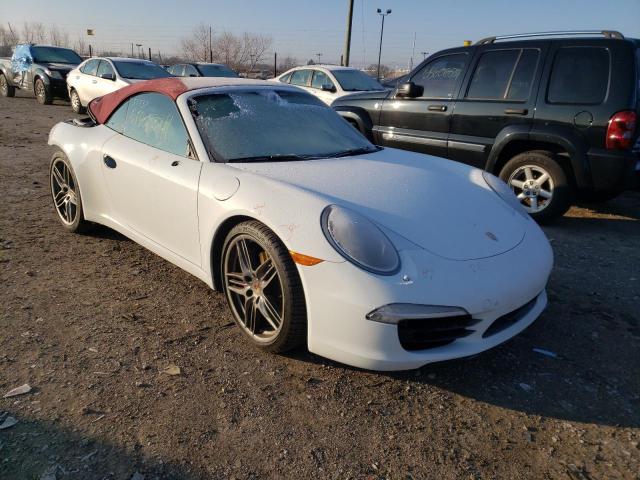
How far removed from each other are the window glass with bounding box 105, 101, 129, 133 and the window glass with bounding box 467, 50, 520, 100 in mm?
3697

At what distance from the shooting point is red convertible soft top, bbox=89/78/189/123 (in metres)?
3.27

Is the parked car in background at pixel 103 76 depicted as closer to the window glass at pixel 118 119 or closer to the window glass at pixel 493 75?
the window glass at pixel 118 119

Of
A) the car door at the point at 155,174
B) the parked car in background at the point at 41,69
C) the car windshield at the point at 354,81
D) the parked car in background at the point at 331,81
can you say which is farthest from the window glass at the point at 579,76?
the parked car in background at the point at 41,69

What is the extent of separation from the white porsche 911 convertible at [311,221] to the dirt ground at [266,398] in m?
0.24

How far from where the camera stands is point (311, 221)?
7.50 ft

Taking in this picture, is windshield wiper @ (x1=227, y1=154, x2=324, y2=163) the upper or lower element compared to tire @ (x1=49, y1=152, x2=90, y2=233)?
upper

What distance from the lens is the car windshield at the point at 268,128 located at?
9.73ft

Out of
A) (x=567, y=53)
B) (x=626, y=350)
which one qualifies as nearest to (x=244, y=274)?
(x=626, y=350)

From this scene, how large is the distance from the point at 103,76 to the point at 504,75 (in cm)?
960

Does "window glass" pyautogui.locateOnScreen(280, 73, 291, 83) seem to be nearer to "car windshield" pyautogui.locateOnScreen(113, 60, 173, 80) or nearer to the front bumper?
"car windshield" pyautogui.locateOnScreen(113, 60, 173, 80)

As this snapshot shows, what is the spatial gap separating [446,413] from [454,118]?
409 centimetres

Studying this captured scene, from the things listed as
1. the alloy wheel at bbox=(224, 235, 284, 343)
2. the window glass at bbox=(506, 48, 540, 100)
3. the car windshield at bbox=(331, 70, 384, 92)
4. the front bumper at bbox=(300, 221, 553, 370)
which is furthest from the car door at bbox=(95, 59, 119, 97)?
the front bumper at bbox=(300, 221, 553, 370)

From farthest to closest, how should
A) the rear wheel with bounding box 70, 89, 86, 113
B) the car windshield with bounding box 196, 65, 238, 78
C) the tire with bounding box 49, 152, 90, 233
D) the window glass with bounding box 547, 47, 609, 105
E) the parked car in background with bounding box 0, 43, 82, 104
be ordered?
the car windshield with bounding box 196, 65, 238, 78, the parked car in background with bounding box 0, 43, 82, 104, the rear wheel with bounding box 70, 89, 86, 113, the window glass with bounding box 547, 47, 609, 105, the tire with bounding box 49, 152, 90, 233

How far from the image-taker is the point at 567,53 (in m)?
4.72
